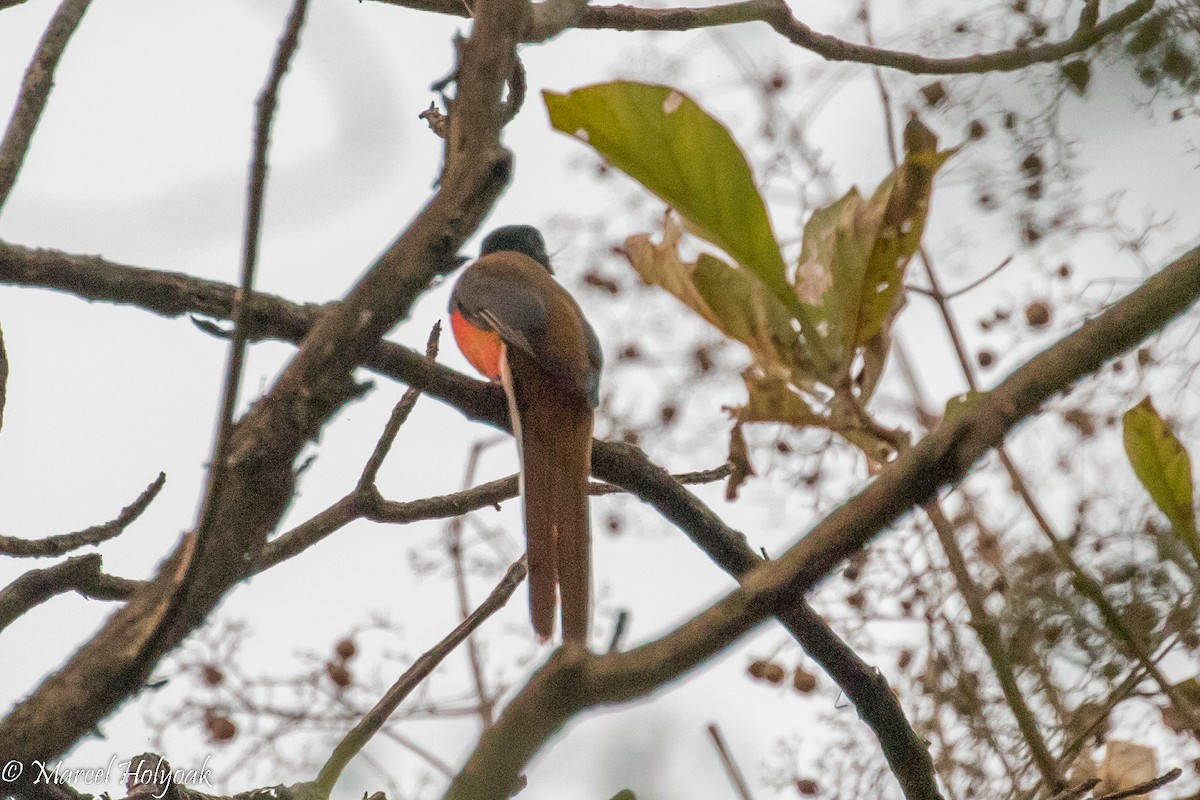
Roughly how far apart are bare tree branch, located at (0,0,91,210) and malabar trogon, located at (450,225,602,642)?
3.09 ft

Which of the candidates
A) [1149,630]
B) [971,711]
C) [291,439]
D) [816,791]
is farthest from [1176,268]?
[816,791]

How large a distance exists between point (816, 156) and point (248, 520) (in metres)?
2.04

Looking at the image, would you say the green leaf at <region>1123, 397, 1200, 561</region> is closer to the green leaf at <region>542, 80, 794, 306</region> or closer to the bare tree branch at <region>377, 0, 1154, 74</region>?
the green leaf at <region>542, 80, 794, 306</region>

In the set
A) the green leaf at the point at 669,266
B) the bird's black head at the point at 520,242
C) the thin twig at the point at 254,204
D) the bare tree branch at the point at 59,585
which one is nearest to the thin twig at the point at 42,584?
the bare tree branch at the point at 59,585

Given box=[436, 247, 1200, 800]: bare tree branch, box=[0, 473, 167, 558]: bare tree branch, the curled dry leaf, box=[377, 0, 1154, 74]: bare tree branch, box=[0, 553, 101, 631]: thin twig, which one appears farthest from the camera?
box=[377, 0, 1154, 74]: bare tree branch

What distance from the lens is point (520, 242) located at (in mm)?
4309

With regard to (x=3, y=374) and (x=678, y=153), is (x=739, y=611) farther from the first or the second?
(x=3, y=374)

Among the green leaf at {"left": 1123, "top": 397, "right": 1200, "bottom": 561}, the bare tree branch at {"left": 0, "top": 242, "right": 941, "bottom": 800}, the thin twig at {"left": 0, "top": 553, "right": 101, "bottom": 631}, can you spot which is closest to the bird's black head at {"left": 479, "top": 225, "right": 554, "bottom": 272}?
the bare tree branch at {"left": 0, "top": 242, "right": 941, "bottom": 800}

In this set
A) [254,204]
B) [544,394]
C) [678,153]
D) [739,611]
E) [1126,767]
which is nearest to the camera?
[739,611]

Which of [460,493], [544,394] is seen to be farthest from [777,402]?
[544,394]

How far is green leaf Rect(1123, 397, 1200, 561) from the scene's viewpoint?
1253mm

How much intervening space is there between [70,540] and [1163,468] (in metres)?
1.61

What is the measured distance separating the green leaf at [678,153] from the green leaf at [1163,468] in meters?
0.43

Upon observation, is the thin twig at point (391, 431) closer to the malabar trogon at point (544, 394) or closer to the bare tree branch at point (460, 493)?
the bare tree branch at point (460, 493)
